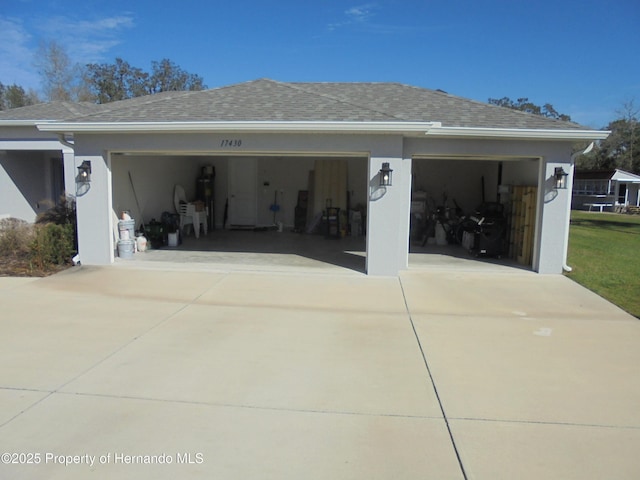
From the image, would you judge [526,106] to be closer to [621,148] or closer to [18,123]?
[621,148]

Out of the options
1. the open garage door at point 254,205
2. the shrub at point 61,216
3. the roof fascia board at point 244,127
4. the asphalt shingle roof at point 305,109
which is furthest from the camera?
the open garage door at point 254,205

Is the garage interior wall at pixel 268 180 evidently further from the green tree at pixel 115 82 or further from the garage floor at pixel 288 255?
the green tree at pixel 115 82

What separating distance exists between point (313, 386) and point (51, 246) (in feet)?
24.3

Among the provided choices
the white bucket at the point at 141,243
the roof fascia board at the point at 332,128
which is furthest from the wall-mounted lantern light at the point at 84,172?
the white bucket at the point at 141,243

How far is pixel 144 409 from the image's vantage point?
154 inches

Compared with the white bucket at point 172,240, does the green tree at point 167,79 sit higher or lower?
higher

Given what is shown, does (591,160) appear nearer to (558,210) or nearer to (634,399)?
(558,210)

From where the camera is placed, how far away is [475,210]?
48.5ft

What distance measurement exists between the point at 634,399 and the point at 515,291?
420cm

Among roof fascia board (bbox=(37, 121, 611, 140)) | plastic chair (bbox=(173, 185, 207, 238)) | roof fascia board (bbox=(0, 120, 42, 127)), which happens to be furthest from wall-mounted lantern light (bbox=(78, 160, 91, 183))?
plastic chair (bbox=(173, 185, 207, 238))

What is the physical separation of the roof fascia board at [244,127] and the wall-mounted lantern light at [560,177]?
2.65 meters

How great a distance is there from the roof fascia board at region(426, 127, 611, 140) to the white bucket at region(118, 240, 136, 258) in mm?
6600

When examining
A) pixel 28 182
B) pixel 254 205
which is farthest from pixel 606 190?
pixel 28 182

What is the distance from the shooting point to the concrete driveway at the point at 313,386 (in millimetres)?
3262
